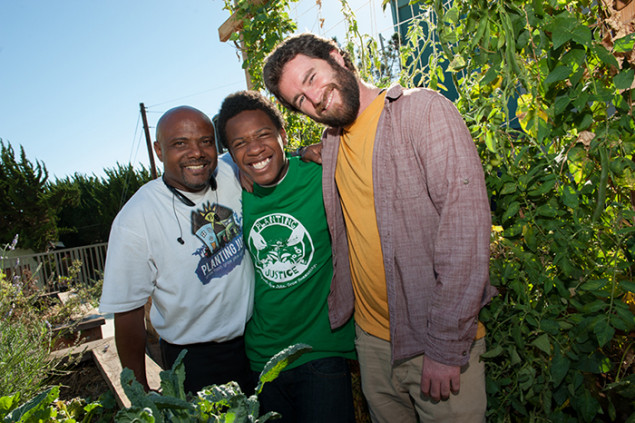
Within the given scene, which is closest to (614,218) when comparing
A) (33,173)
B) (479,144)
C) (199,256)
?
(479,144)

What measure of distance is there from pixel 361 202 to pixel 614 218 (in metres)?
0.90

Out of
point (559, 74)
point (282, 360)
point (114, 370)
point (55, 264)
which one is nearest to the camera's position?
point (282, 360)

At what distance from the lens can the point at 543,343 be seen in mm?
1439

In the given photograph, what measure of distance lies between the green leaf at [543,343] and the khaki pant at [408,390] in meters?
0.20

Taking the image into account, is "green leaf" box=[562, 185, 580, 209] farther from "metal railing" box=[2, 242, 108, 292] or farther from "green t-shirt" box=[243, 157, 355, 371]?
"metal railing" box=[2, 242, 108, 292]

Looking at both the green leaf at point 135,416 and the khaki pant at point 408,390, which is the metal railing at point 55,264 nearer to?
the khaki pant at point 408,390

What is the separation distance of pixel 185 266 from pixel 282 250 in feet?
1.50

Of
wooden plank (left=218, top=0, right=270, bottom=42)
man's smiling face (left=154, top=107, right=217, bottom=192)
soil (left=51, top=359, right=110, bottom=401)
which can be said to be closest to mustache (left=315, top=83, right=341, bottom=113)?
man's smiling face (left=154, top=107, right=217, bottom=192)

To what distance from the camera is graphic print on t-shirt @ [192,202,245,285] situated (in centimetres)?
195

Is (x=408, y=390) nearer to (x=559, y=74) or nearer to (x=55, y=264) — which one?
(x=559, y=74)

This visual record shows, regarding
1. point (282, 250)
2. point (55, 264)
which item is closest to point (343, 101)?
point (282, 250)

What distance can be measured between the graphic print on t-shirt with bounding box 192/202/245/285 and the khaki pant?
0.70 m

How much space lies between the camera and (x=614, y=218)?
4.73 feet

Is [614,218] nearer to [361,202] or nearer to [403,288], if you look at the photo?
[403,288]
